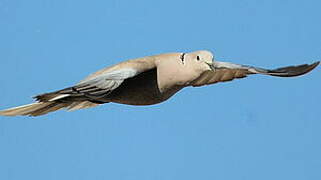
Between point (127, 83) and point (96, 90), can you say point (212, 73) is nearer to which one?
point (127, 83)

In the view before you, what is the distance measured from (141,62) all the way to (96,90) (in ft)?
2.52

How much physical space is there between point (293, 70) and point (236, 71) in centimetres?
78

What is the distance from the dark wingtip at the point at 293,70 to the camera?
695 centimetres

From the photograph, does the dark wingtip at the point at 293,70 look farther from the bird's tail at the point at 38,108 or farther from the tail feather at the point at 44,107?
the bird's tail at the point at 38,108

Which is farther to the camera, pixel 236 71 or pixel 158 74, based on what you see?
pixel 236 71

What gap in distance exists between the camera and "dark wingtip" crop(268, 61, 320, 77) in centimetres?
695

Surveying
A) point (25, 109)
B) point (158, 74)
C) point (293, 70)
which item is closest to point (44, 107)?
point (25, 109)

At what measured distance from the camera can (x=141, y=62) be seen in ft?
22.7

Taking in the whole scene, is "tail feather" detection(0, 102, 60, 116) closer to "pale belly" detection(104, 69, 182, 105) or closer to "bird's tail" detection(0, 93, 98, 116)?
"bird's tail" detection(0, 93, 98, 116)

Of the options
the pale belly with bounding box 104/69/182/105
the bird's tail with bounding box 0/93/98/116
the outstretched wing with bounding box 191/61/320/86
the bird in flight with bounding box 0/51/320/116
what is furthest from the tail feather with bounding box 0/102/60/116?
the outstretched wing with bounding box 191/61/320/86

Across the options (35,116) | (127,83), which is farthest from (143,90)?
(35,116)

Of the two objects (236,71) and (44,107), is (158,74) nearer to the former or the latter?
(236,71)

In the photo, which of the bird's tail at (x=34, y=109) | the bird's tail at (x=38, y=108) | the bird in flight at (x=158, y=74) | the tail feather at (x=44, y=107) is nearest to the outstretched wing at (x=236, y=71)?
the bird in flight at (x=158, y=74)

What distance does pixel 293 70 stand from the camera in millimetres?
7051
